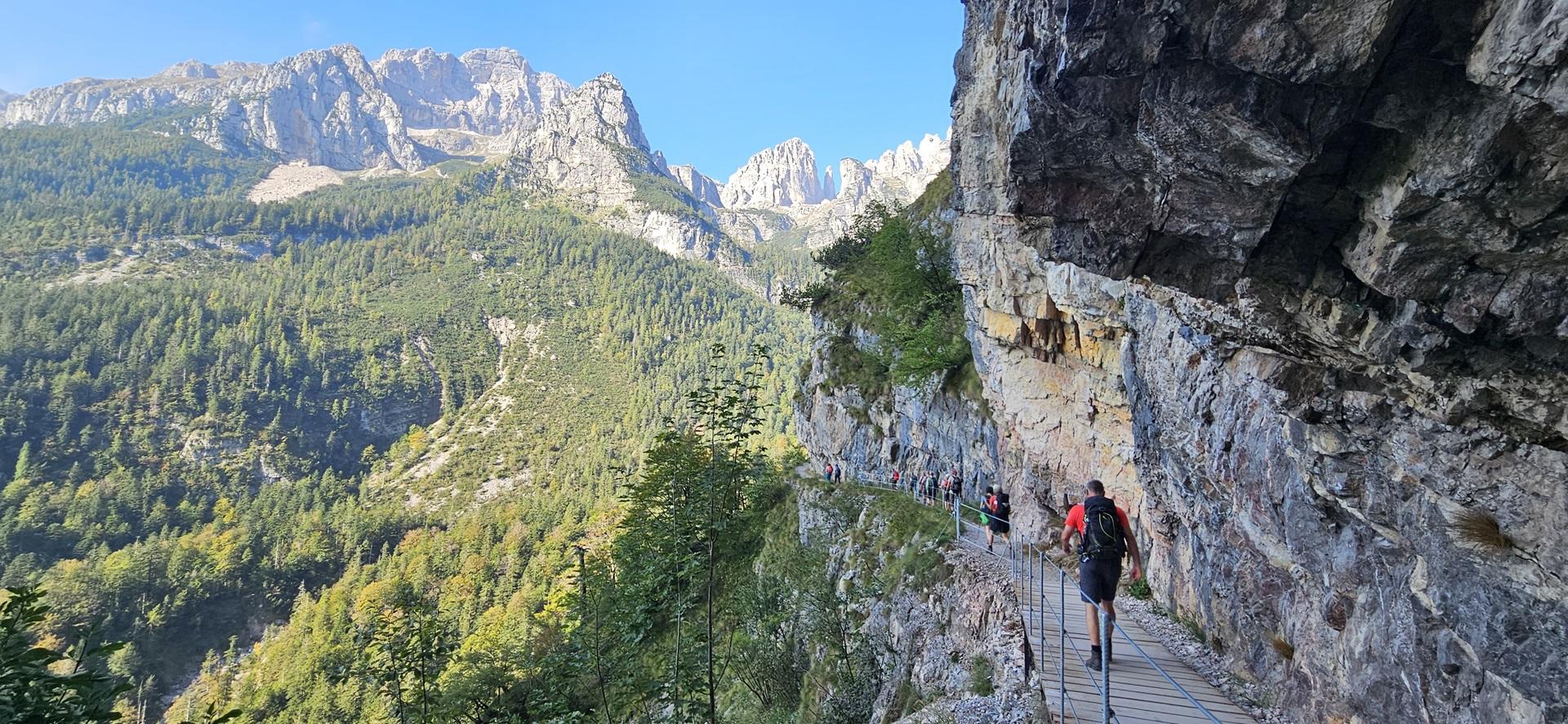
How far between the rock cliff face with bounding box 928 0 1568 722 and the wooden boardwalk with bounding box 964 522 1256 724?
0.80m

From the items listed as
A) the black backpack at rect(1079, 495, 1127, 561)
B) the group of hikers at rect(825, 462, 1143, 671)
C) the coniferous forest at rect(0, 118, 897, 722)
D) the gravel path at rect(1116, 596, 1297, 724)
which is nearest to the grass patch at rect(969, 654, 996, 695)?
the group of hikers at rect(825, 462, 1143, 671)

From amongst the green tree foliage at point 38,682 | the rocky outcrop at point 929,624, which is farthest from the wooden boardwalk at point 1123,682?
the green tree foliage at point 38,682

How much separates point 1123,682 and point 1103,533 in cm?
165

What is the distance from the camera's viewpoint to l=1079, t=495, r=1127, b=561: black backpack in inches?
266

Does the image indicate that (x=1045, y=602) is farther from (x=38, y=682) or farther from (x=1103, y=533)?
(x=38, y=682)

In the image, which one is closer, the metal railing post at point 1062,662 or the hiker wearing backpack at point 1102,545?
the metal railing post at point 1062,662

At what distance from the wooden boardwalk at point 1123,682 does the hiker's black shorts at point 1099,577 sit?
0.34m

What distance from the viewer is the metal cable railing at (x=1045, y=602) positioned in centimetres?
484

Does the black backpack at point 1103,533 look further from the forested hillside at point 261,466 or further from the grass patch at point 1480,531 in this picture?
the forested hillside at point 261,466

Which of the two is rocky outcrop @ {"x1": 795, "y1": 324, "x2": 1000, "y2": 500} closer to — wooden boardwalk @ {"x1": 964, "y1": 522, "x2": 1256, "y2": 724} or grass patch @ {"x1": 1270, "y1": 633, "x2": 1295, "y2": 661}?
wooden boardwalk @ {"x1": 964, "y1": 522, "x2": 1256, "y2": 724}

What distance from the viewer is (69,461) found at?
135750 millimetres

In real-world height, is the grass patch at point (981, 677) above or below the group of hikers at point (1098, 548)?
below

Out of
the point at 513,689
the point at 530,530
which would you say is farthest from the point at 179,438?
the point at 513,689

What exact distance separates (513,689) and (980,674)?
16.2 meters
